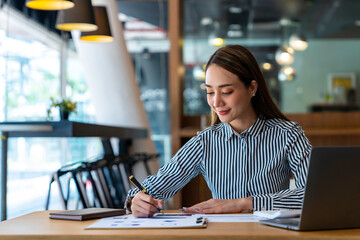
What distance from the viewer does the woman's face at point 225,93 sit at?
6.86ft

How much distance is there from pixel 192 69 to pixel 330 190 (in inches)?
225

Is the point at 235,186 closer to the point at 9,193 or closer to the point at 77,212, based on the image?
the point at 77,212

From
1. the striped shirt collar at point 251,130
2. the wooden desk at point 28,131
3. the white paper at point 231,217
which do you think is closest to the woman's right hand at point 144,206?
the white paper at point 231,217

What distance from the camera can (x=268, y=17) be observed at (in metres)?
7.34

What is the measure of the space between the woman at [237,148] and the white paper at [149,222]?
390mm

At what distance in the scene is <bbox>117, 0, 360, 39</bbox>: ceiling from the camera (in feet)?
23.7

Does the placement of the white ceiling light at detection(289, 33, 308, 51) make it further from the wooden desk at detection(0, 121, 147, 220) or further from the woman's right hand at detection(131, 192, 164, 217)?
the woman's right hand at detection(131, 192, 164, 217)

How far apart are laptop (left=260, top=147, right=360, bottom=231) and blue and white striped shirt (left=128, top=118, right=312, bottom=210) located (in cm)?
58

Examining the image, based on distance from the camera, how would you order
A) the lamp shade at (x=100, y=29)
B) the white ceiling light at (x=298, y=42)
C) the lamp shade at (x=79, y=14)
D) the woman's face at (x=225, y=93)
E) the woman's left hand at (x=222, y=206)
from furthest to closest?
1. the white ceiling light at (x=298, y=42)
2. the lamp shade at (x=100, y=29)
3. the lamp shade at (x=79, y=14)
4. the woman's face at (x=225, y=93)
5. the woman's left hand at (x=222, y=206)

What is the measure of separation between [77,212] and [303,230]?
703mm

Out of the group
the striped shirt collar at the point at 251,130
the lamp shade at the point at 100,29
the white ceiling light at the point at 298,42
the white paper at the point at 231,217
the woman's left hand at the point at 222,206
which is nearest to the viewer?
the white paper at the point at 231,217

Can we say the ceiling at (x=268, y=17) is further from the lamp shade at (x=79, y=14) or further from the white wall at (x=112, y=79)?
the lamp shade at (x=79, y=14)

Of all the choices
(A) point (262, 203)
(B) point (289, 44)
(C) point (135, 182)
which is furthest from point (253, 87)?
(B) point (289, 44)

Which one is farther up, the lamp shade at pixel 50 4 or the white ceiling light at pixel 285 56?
the white ceiling light at pixel 285 56
